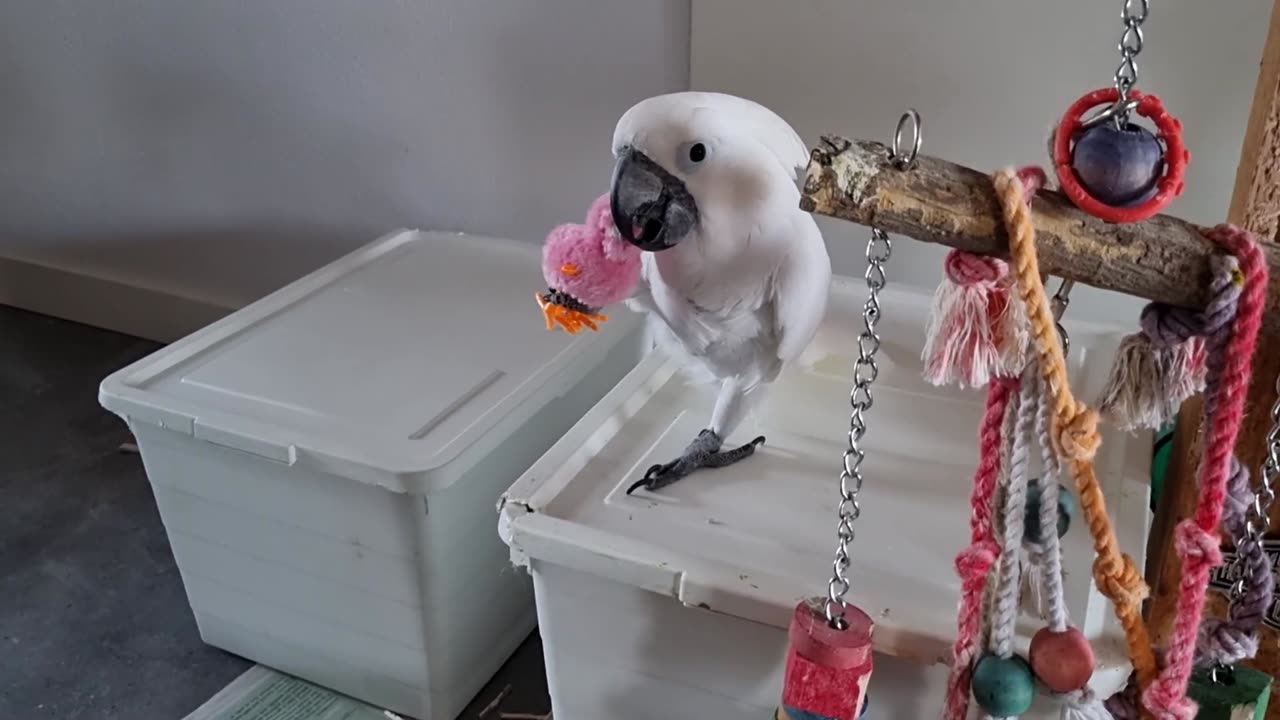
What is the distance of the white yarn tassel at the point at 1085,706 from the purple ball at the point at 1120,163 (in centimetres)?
25

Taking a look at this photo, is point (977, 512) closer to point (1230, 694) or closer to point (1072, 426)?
point (1072, 426)

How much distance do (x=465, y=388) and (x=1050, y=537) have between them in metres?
0.53

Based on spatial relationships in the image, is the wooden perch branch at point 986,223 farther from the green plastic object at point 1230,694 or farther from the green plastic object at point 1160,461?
the green plastic object at point 1160,461

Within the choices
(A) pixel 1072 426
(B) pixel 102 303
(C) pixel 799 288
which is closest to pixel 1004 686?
(A) pixel 1072 426

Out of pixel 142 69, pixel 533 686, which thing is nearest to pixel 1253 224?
pixel 533 686

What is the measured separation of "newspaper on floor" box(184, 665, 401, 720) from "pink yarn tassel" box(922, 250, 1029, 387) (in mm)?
661

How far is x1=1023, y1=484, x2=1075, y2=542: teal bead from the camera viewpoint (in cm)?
56

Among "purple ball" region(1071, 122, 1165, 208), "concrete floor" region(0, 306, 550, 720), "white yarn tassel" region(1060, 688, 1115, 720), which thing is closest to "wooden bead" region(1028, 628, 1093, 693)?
"white yarn tassel" region(1060, 688, 1115, 720)

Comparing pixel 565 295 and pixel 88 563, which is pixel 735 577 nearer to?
pixel 565 295

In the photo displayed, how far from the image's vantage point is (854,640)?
50 cm

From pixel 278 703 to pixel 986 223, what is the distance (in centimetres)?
78

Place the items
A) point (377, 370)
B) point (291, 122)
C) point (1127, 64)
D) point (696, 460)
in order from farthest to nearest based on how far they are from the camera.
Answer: point (291, 122), point (377, 370), point (696, 460), point (1127, 64)

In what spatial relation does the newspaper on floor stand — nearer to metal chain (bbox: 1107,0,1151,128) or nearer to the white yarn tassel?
the white yarn tassel

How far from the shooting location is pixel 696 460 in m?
0.71
